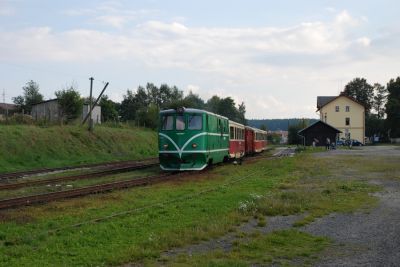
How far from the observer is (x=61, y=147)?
35.8 metres

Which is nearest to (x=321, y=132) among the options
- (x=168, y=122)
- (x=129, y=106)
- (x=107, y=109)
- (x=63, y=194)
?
(x=107, y=109)

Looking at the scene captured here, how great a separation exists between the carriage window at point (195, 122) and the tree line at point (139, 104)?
26641 mm

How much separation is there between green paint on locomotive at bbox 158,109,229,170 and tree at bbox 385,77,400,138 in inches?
3637

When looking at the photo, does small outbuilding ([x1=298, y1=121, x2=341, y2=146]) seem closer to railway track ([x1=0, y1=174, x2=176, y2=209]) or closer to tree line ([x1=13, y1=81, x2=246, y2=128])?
tree line ([x1=13, y1=81, x2=246, y2=128])

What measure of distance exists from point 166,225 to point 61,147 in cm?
2753

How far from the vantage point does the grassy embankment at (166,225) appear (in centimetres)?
751

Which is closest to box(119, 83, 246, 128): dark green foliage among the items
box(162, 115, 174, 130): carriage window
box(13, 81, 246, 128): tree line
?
box(13, 81, 246, 128): tree line

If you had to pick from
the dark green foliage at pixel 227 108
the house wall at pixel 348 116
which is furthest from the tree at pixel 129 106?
the house wall at pixel 348 116

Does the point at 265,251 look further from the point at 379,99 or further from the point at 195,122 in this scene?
the point at 379,99

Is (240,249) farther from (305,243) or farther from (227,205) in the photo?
(227,205)

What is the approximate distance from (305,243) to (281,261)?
4.51ft

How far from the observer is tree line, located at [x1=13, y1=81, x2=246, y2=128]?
49.3 m

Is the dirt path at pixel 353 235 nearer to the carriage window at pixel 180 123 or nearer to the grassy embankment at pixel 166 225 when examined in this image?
the grassy embankment at pixel 166 225

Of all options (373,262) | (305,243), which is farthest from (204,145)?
(373,262)
